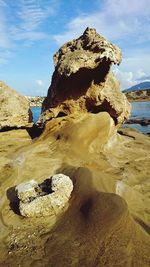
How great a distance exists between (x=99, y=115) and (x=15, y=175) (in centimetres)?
399

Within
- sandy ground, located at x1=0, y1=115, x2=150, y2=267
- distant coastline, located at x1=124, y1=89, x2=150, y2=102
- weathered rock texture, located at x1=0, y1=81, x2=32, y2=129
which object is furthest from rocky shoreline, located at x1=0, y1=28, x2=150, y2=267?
distant coastline, located at x1=124, y1=89, x2=150, y2=102

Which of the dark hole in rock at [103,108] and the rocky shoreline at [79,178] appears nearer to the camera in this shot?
the rocky shoreline at [79,178]

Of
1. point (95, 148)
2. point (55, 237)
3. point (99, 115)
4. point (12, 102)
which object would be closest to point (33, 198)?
point (55, 237)

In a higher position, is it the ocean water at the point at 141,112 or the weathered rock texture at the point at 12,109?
the weathered rock texture at the point at 12,109

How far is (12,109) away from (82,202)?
7283 mm

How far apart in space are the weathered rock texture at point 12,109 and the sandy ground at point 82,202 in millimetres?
1527

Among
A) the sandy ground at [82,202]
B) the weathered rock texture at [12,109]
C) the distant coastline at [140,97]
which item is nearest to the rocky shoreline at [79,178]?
the sandy ground at [82,202]

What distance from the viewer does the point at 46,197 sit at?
6594 millimetres

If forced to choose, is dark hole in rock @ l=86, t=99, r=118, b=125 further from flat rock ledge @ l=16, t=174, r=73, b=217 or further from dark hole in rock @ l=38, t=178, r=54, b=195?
flat rock ledge @ l=16, t=174, r=73, b=217

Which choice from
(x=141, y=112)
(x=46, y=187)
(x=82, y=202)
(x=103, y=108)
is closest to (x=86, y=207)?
(x=82, y=202)

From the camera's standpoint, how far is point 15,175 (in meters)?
8.30

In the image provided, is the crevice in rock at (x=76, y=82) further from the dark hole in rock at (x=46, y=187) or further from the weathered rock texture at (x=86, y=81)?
the dark hole in rock at (x=46, y=187)

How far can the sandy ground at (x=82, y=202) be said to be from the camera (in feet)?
17.1

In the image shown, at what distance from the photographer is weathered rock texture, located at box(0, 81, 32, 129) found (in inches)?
497
